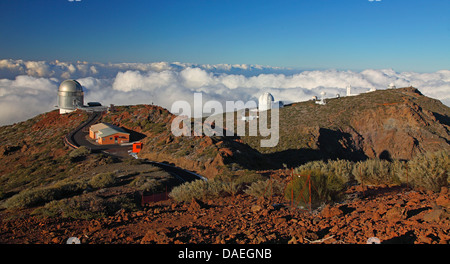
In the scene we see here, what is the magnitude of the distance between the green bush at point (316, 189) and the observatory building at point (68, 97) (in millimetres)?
37738

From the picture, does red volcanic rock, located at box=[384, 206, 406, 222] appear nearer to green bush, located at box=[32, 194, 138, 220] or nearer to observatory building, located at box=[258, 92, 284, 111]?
green bush, located at box=[32, 194, 138, 220]

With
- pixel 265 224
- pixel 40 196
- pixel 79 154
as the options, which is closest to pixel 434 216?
pixel 265 224

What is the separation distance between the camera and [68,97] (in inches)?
1544

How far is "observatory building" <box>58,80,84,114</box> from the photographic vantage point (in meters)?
39.1

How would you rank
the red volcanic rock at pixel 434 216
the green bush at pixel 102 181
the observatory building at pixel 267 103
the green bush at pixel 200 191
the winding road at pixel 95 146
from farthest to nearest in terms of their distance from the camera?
the observatory building at pixel 267 103 < the winding road at pixel 95 146 < the green bush at pixel 102 181 < the green bush at pixel 200 191 < the red volcanic rock at pixel 434 216

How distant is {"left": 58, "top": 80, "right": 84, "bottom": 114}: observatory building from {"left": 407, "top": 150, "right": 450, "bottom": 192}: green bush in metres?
39.3

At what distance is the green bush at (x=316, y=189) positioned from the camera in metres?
7.42

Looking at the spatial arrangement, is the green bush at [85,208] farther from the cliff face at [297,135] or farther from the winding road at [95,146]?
the cliff face at [297,135]

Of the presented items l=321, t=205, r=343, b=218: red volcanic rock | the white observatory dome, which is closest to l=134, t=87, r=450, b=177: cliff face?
the white observatory dome

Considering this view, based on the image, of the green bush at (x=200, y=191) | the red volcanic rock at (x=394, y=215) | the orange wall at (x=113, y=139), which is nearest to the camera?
the red volcanic rock at (x=394, y=215)

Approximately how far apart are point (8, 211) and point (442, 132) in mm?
43069

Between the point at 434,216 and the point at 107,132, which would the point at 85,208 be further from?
the point at 107,132

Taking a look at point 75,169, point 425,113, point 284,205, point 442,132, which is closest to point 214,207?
point 284,205

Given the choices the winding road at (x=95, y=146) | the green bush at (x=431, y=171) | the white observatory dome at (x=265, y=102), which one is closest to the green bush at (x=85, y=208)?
the green bush at (x=431, y=171)
